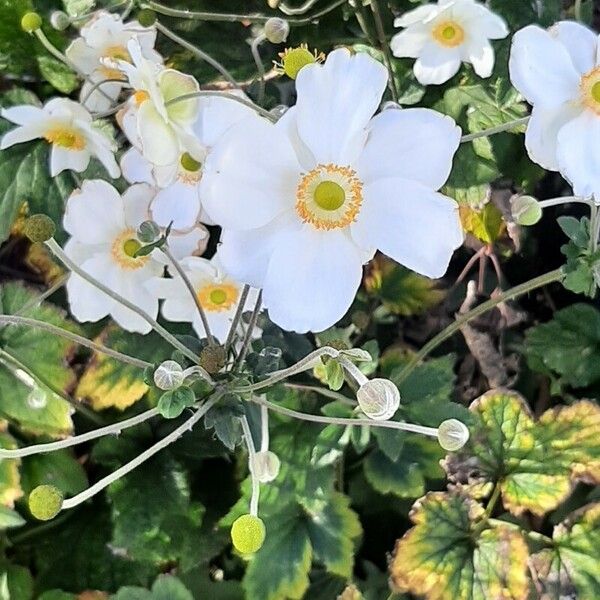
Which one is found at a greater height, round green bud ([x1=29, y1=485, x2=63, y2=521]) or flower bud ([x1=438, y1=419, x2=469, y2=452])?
flower bud ([x1=438, y1=419, x2=469, y2=452])

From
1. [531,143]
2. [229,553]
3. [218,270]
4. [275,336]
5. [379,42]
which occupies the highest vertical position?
[531,143]

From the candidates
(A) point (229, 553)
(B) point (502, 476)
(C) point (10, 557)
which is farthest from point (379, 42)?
(C) point (10, 557)

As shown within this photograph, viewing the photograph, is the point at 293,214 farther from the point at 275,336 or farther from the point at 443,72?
the point at 443,72

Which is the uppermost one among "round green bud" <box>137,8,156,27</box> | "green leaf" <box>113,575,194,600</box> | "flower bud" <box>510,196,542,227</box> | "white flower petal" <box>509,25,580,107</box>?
"white flower petal" <box>509,25,580,107</box>

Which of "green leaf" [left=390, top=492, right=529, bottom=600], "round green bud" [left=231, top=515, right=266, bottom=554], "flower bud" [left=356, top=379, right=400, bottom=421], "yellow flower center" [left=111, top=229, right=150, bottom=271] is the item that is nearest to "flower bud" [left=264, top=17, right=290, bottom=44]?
"yellow flower center" [left=111, top=229, right=150, bottom=271]

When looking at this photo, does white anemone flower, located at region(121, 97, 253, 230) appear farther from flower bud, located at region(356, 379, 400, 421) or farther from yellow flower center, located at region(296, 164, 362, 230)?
flower bud, located at region(356, 379, 400, 421)

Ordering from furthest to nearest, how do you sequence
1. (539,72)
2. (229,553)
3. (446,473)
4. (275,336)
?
(229,553) < (446,473) < (275,336) < (539,72)

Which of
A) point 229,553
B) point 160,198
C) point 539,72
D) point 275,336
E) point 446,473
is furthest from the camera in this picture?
point 229,553
